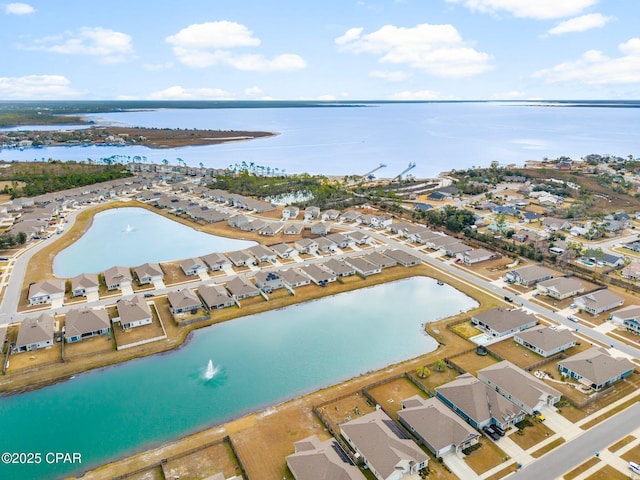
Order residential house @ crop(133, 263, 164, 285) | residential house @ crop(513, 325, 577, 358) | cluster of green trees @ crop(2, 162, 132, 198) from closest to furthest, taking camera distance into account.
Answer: residential house @ crop(513, 325, 577, 358) < residential house @ crop(133, 263, 164, 285) < cluster of green trees @ crop(2, 162, 132, 198)

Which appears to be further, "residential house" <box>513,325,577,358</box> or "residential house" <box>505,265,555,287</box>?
"residential house" <box>505,265,555,287</box>

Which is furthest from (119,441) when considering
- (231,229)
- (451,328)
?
(231,229)

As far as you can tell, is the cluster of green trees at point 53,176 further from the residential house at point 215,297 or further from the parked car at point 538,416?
the parked car at point 538,416

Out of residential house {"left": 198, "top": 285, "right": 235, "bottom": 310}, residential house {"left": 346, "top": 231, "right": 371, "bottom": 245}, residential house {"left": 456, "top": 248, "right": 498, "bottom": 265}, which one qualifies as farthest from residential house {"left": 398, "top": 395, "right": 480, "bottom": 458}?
residential house {"left": 346, "top": 231, "right": 371, "bottom": 245}

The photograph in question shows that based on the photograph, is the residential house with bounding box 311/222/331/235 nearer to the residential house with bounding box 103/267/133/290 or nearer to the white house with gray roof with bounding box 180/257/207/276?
the white house with gray roof with bounding box 180/257/207/276

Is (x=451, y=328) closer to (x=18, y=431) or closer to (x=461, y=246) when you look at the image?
(x=461, y=246)
